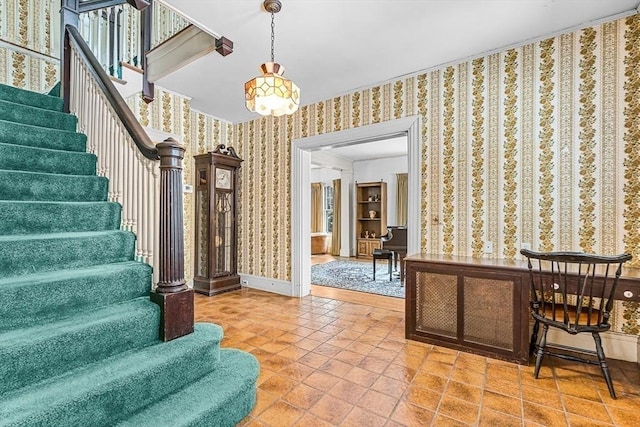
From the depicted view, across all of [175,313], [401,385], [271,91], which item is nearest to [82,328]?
[175,313]

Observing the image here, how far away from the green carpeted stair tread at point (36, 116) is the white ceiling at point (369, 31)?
4.26ft

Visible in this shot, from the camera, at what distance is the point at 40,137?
2.40m

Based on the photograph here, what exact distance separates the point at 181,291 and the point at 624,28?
3982 mm

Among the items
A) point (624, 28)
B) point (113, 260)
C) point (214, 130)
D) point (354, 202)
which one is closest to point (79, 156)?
point (113, 260)

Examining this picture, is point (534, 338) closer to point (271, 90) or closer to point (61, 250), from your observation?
point (271, 90)

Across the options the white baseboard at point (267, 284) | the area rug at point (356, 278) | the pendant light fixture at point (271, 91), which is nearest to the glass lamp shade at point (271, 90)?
the pendant light fixture at point (271, 91)

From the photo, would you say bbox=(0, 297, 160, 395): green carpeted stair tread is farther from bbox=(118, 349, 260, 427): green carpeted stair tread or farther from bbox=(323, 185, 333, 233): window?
bbox=(323, 185, 333, 233): window

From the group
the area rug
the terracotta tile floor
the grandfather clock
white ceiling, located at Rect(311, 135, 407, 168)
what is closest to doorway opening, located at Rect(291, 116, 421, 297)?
the area rug

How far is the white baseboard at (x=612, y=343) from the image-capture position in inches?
97.7

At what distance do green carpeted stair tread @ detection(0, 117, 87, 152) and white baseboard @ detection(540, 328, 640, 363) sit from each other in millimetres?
4459

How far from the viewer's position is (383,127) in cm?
370

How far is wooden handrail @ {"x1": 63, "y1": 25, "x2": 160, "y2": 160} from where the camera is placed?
1.91 m

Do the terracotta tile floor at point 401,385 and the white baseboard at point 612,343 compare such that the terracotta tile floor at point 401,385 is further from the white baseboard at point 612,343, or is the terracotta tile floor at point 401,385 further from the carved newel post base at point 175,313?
the carved newel post base at point 175,313

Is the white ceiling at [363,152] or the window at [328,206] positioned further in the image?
the window at [328,206]
